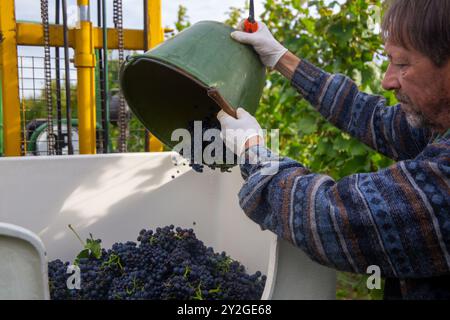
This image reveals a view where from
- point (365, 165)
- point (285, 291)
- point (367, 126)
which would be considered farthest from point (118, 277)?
point (365, 165)

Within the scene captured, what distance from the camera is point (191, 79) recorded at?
114 centimetres

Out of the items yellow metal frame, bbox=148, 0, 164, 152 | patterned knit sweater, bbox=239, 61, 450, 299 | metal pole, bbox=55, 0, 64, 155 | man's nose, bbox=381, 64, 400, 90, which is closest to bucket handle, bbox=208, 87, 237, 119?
patterned knit sweater, bbox=239, 61, 450, 299

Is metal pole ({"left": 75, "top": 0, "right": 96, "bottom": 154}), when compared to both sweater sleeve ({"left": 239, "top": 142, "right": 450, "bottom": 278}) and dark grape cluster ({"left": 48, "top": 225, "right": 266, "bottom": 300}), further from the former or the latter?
sweater sleeve ({"left": 239, "top": 142, "right": 450, "bottom": 278})

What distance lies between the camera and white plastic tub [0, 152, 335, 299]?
1483 millimetres

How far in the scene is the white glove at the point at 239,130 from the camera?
109cm

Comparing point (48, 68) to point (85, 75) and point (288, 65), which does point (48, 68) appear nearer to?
point (85, 75)

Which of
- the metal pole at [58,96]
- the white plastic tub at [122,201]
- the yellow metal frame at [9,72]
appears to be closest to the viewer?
the white plastic tub at [122,201]

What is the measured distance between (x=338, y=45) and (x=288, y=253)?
1656 mm

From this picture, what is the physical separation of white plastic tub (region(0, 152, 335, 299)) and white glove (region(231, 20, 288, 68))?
1.11 ft

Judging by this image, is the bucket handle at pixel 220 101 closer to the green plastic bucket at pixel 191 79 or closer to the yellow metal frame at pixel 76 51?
the green plastic bucket at pixel 191 79

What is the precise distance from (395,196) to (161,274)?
2.25 ft

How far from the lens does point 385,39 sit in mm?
1072

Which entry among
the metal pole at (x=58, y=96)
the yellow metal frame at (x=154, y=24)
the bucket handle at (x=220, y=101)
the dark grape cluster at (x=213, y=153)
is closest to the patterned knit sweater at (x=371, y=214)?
the bucket handle at (x=220, y=101)

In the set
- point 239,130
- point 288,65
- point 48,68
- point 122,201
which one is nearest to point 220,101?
point 239,130
